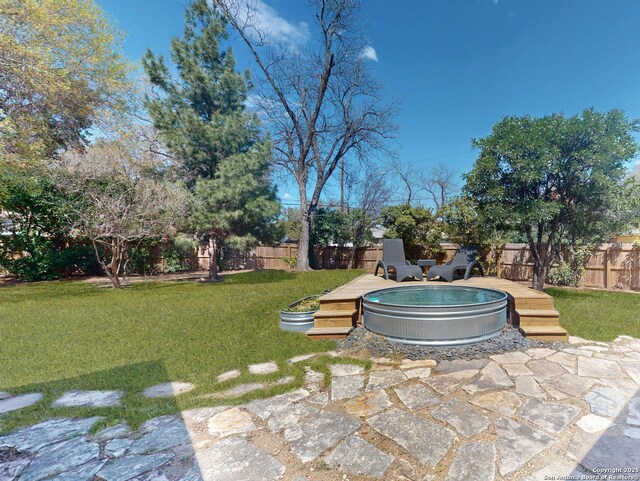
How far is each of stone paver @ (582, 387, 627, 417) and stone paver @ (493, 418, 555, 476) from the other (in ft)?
2.32

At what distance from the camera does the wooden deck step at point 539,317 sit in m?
3.99

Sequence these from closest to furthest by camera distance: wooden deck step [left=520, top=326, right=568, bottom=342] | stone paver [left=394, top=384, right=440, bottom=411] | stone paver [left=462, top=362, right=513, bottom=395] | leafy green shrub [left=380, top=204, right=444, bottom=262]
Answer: stone paver [left=394, top=384, right=440, bottom=411], stone paver [left=462, top=362, right=513, bottom=395], wooden deck step [left=520, top=326, right=568, bottom=342], leafy green shrub [left=380, top=204, right=444, bottom=262]

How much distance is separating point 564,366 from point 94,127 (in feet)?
47.7

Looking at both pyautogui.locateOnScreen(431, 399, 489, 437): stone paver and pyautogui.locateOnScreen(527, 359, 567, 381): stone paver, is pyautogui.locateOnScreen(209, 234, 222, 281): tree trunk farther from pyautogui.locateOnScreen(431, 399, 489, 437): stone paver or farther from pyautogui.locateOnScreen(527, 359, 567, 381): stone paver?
pyautogui.locateOnScreen(527, 359, 567, 381): stone paver

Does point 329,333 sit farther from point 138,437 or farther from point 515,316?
point 515,316

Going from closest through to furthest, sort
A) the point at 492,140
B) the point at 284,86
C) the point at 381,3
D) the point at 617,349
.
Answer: the point at 617,349, the point at 492,140, the point at 381,3, the point at 284,86

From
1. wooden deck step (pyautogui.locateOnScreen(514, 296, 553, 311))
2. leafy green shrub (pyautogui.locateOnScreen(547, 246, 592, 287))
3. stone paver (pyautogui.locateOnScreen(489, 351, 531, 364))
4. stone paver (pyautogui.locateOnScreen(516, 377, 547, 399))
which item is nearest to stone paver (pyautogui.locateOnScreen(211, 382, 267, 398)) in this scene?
stone paver (pyautogui.locateOnScreen(516, 377, 547, 399))

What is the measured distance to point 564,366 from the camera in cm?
313

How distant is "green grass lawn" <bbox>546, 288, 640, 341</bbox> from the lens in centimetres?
427

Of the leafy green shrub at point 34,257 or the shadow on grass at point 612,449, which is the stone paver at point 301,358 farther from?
the leafy green shrub at point 34,257

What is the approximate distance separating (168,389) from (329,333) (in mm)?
2145

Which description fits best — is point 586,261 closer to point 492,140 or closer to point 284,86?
point 492,140

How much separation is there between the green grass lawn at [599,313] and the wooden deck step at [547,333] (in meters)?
0.52

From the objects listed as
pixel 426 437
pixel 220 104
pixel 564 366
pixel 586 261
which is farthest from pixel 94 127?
pixel 586 261
